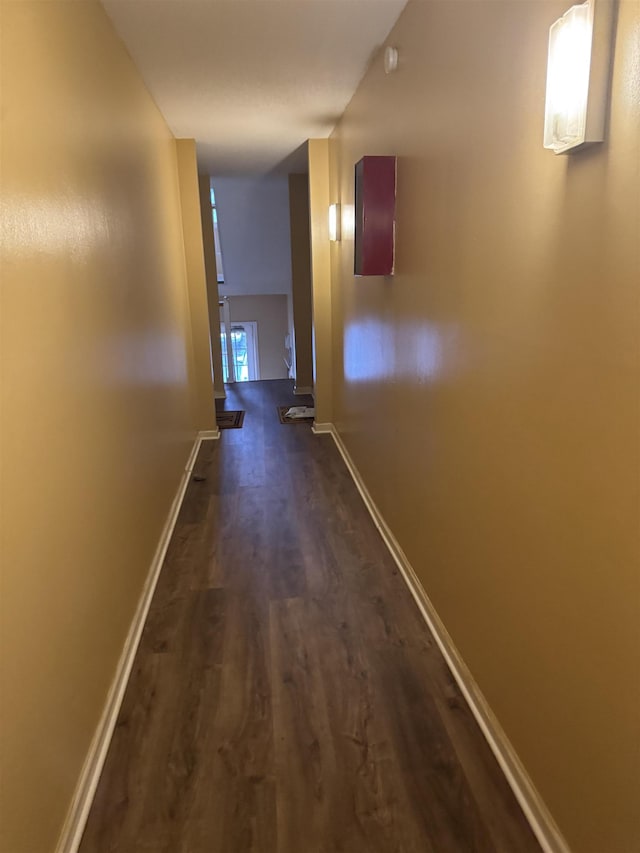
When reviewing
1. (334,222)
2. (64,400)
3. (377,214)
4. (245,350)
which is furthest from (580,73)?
(245,350)

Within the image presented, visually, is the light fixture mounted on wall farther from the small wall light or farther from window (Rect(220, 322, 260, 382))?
window (Rect(220, 322, 260, 382))

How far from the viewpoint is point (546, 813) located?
1.42 metres

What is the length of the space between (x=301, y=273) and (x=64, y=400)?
15.9ft

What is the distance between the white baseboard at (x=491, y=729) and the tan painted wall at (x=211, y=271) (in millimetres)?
3784

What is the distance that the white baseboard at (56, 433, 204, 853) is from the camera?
1.44 metres

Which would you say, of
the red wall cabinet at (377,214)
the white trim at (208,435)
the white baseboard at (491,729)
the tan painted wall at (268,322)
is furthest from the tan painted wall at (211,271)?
the tan painted wall at (268,322)

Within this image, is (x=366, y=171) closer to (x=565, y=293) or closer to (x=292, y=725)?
(x=565, y=293)

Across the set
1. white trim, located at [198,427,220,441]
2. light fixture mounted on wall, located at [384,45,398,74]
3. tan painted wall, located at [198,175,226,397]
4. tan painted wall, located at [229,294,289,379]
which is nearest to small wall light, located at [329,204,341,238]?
light fixture mounted on wall, located at [384,45,398,74]

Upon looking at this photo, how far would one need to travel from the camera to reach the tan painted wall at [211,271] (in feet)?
18.5

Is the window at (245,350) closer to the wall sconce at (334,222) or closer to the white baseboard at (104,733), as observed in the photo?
the wall sconce at (334,222)

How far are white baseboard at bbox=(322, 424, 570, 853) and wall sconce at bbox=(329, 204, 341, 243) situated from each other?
2333 millimetres

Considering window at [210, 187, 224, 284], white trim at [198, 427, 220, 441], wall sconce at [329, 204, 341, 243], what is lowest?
white trim at [198, 427, 220, 441]

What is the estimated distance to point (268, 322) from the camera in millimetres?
10445

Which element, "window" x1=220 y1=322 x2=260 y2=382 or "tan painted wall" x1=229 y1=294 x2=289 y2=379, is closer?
"tan painted wall" x1=229 y1=294 x2=289 y2=379
